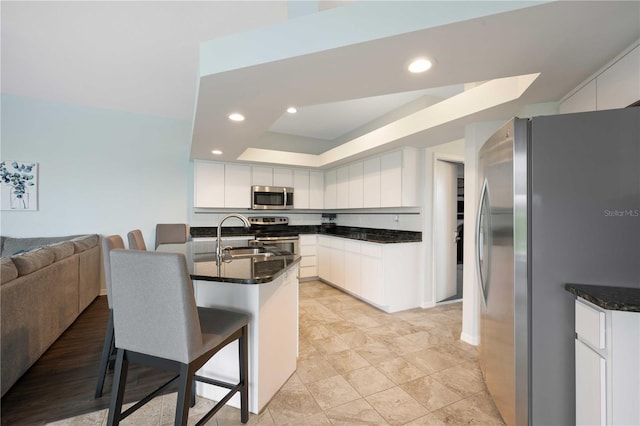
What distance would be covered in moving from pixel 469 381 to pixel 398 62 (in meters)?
2.25

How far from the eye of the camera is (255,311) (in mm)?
1712

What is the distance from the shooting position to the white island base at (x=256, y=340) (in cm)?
171

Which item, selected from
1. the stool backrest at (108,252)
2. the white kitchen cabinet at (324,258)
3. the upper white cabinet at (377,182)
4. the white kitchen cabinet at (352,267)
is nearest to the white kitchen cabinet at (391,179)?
the upper white cabinet at (377,182)

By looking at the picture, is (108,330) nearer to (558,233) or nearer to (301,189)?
(558,233)

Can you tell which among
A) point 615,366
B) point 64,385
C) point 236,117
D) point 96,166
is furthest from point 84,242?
point 615,366

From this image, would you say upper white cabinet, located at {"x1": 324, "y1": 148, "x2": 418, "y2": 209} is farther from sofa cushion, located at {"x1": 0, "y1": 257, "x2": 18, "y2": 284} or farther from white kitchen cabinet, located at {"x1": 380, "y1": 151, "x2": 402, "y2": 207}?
sofa cushion, located at {"x1": 0, "y1": 257, "x2": 18, "y2": 284}

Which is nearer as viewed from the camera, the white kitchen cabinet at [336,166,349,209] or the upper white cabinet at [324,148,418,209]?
the upper white cabinet at [324,148,418,209]

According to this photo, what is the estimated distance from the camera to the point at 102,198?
412cm

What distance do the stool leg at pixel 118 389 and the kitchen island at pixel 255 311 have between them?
487 millimetres

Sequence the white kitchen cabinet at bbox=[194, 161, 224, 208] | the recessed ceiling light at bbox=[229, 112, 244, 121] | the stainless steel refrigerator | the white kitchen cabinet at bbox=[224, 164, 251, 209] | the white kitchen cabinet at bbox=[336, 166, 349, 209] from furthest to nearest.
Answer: the white kitchen cabinet at bbox=[336, 166, 349, 209]
the white kitchen cabinet at bbox=[224, 164, 251, 209]
the white kitchen cabinet at bbox=[194, 161, 224, 208]
the recessed ceiling light at bbox=[229, 112, 244, 121]
the stainless steel refrigerator

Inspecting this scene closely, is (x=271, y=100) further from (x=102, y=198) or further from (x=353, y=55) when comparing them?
(x=102, y=198)

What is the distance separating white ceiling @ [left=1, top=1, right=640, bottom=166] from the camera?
1270 mm

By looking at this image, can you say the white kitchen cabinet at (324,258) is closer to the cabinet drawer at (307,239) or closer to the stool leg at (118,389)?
the cabinet drawer at (307,239)

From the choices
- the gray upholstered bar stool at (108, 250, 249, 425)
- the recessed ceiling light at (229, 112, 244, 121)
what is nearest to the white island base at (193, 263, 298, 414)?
the gray upholstered bar stool at (108, 250, 249, 425)
